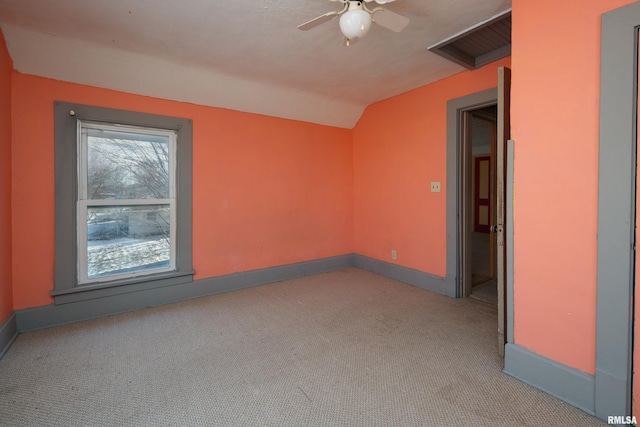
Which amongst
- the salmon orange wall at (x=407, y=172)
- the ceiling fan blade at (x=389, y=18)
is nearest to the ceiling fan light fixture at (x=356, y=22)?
the ceiling fan blade at (x=389, y=18)

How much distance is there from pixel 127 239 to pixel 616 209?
3.76 metres

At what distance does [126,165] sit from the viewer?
9.71ft

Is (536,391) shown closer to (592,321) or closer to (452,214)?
(592,321)

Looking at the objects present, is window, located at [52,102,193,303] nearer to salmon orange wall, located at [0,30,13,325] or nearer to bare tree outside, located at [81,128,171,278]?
bare tree outside, located at [81,128,171,278]

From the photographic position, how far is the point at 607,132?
4.86 ft

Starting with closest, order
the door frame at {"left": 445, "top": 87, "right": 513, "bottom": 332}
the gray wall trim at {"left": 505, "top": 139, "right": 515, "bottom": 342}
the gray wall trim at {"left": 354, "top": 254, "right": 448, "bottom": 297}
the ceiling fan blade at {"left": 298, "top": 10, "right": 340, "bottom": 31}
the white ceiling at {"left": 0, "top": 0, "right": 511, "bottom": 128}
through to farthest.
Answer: the ceiling fan blade at {"left": 298, "top": 10, "right": 340, "bottom": 31}
the gray wall trim at {"left": 505, "top": 139, "right": 515, "bottom": 342}
the white ceiling at {"left": 0, "top": 0, "right": 511, "bottom": 128}
the door frame at {"left": 445, "top": 87, "right": 513, "bottom": 332}
the gray wall trim at {"left": 354, "top": 254, "right": 448, "bottom": 297}

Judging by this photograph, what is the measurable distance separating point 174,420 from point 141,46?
276 cm

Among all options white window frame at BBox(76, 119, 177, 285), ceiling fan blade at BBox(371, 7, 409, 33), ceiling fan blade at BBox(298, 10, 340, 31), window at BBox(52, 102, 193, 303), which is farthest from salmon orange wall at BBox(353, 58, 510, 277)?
white window frame at BBox(76, 119, 177, 285)

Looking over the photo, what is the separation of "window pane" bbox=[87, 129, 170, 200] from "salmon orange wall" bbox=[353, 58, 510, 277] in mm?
2636

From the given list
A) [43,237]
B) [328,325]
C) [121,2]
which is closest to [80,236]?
[43,237]

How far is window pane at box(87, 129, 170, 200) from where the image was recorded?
9.21ft

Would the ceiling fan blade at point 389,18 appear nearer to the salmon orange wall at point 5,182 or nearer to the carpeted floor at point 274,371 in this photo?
the carpeted floor at point 274,371

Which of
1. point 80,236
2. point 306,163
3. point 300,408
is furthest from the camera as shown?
point 306,163

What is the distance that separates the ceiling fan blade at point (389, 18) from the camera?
172cm
